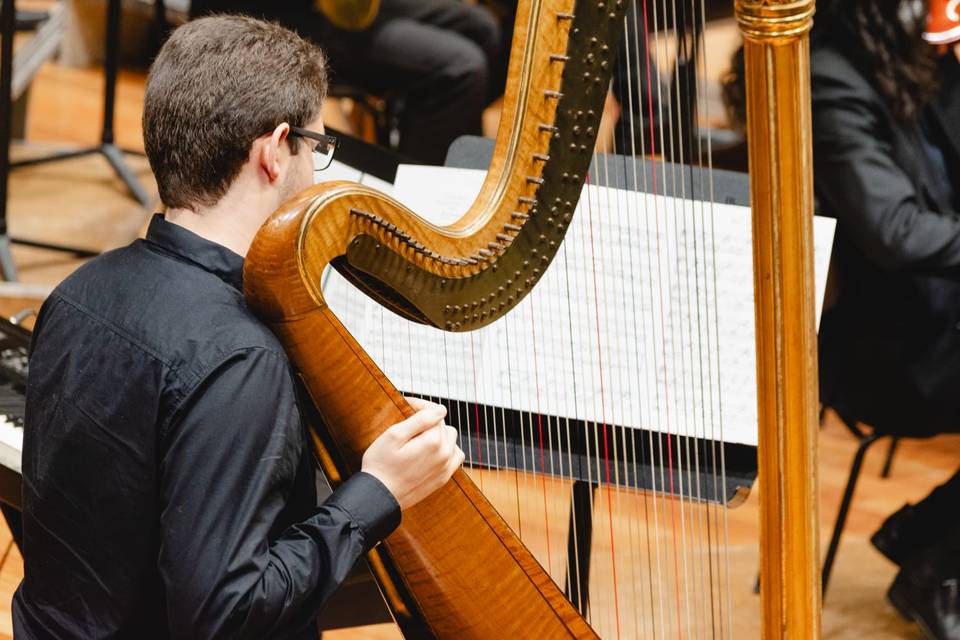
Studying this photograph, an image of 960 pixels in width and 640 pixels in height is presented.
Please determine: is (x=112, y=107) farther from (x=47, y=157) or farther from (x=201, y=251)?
(x=201, y=251)

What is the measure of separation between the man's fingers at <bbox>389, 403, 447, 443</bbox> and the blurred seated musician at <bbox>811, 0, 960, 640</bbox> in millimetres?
1260

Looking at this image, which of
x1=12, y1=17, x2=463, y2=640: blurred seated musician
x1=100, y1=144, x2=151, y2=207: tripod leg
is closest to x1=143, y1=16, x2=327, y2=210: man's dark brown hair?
x1=12, y1=17, x2=463, y2=640: blurred seated musician

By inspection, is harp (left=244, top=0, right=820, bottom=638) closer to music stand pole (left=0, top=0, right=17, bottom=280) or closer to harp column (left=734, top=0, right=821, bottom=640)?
harp column (left=734, top=0, right=821, bottom=640)

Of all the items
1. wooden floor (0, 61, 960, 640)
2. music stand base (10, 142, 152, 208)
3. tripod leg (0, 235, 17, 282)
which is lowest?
wooden floor (0, 61, 960, 640)

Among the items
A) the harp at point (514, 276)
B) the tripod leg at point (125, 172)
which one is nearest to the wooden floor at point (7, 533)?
the tripod leg at point (125, 172)

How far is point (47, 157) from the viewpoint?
3811 millimetres

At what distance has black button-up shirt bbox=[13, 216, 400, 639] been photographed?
3.83 feet

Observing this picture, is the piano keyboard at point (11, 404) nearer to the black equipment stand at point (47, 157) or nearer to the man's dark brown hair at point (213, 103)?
the man's dark brown hair at point (213, 103)

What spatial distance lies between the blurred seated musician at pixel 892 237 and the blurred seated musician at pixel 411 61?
1.19 m

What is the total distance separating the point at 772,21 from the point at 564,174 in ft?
1.06

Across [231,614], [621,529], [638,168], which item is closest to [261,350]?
[231,614]

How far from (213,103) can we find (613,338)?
0.74m

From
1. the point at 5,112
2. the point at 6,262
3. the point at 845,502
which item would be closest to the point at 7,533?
the point at 6,262

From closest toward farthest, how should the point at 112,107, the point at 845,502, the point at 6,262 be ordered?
1. the point at 845,502
2. the point at 6,262
3. the point at 112,107
